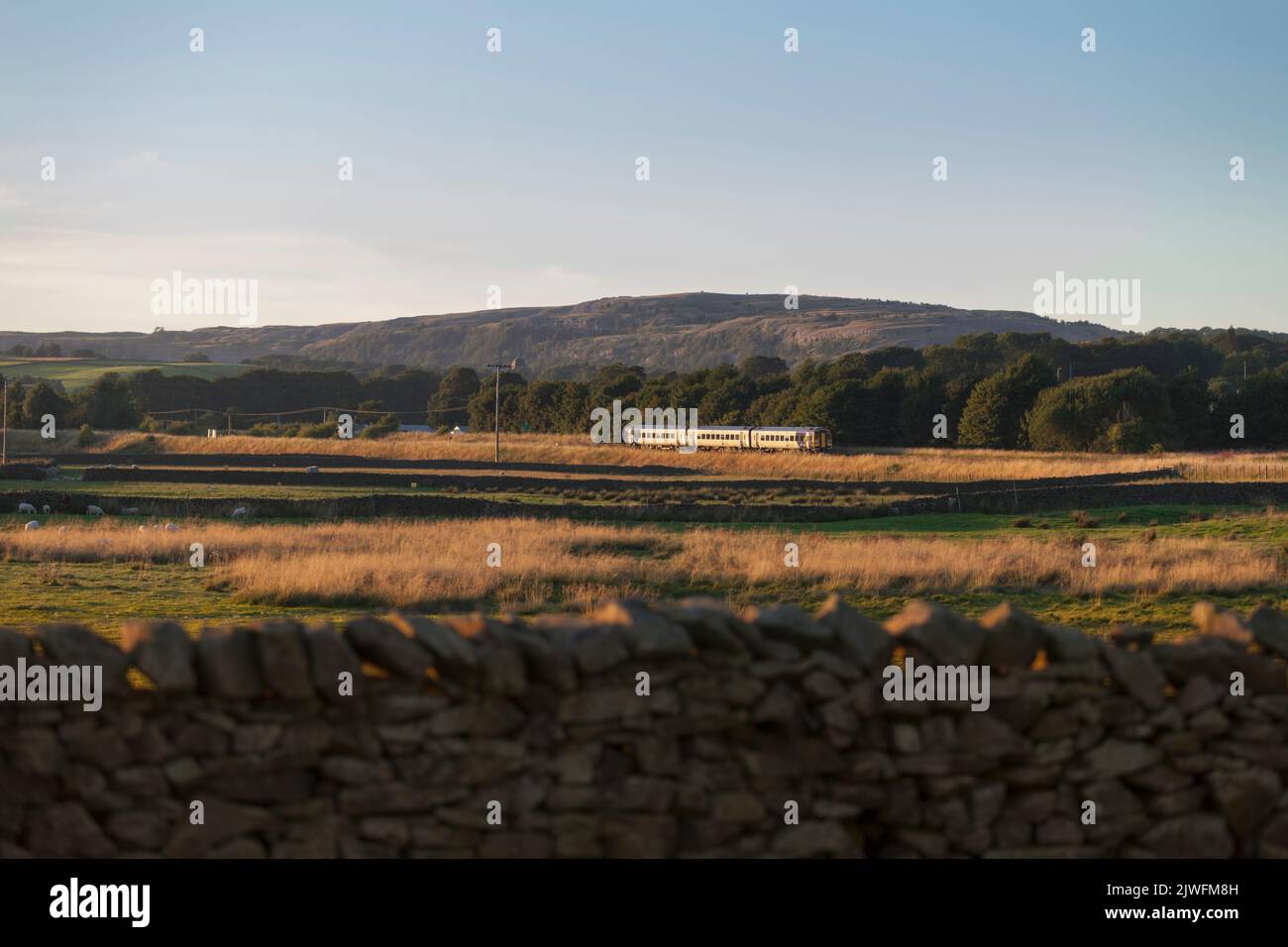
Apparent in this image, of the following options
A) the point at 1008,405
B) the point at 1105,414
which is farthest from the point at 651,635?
the point at 1008,405

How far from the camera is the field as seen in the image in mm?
19047

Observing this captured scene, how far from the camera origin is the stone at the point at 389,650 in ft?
21.1

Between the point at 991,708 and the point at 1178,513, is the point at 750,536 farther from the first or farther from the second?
the point at 991,708

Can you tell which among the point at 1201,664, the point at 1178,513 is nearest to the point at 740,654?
the point at 1201,664

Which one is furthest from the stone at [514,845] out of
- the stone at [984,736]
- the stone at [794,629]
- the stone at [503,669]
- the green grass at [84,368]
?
the green grass at [84,368]

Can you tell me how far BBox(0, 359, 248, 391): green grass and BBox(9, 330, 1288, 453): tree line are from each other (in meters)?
16.9

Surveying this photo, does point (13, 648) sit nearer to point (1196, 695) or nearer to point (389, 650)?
point (389, 650)

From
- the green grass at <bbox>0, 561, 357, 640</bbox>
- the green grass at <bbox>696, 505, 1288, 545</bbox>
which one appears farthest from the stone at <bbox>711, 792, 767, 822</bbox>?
the green grass at <bbox>696, 505, 1288, 545</bbox>

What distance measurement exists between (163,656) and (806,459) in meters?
67.8

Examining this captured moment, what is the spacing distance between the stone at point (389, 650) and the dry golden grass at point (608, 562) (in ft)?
39.3

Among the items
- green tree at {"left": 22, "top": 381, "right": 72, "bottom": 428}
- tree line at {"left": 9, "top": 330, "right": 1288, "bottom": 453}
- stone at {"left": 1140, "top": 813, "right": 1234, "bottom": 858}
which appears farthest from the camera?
green tree at {"left": 22, "top": 381, "right": 72, "bottom": 428}

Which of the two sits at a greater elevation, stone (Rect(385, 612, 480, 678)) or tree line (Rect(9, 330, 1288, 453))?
tree line (Rect(9, 330, 1288, 453))

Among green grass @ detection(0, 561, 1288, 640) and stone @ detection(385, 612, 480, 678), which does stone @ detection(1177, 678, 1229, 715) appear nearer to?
stone @ detection(385, 612, 480, 678)

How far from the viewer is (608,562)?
23922mm
